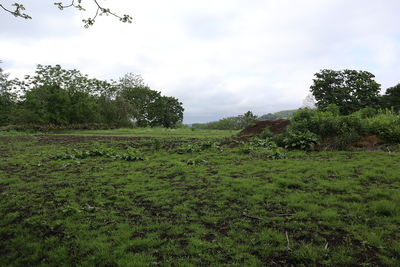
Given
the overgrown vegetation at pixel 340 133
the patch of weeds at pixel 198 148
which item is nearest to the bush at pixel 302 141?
the overgrown vegetation at pixel 340 133

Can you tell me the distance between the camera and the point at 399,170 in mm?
6355

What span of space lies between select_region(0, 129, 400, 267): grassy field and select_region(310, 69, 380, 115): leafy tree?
33157mm

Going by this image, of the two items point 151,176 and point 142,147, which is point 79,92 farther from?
point 151,176

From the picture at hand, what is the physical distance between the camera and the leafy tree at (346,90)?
120 feet

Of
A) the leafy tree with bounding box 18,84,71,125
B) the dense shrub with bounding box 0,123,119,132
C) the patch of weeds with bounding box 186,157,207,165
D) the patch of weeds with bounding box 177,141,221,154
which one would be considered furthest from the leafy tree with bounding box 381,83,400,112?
the leafy tree with bounding box 18,84,71,125

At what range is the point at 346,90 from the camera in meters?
37.1

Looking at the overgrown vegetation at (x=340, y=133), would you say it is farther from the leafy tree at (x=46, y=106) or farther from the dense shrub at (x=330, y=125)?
the leafy tree at (x=46, y=106)

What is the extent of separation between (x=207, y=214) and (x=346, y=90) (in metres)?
41.2

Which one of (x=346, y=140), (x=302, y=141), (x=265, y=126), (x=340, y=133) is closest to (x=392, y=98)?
(x=265, y=126)

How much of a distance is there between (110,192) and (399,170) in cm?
800

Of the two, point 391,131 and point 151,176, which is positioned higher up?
point 391,131

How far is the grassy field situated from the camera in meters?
3.27

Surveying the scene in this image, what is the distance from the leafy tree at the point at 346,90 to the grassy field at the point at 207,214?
33.2m

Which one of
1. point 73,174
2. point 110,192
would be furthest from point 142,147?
point 110,192
